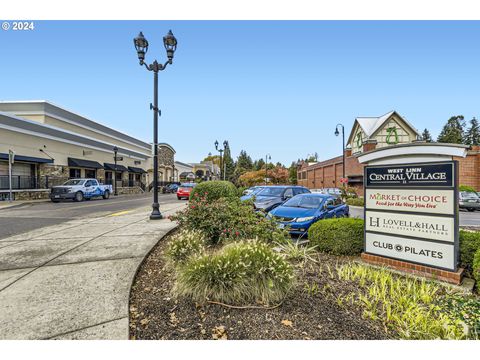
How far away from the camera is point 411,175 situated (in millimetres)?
4633

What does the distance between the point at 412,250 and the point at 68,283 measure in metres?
5.78

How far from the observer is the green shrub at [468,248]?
4430 mm

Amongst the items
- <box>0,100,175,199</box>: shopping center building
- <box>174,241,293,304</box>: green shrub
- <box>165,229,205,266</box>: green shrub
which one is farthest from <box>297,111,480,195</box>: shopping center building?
<box>0,100,175,199</box>: shopping center building

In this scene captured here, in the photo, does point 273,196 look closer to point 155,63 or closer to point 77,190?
point 155,63

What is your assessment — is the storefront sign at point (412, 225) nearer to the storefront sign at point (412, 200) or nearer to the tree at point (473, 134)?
the storefront sign at point (412, 200)

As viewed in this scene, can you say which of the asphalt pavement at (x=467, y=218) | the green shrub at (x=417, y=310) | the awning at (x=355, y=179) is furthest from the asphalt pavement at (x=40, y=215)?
the awning at (x=355, y=179)

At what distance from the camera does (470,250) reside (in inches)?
175

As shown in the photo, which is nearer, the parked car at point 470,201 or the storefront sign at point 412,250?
the storefront sign at point 412,250

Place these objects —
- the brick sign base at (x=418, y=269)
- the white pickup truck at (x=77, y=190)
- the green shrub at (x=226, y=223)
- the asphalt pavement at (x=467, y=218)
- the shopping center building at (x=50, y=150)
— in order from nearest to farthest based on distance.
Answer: the brick sign base at (x=418, y=269) < the green shrub at (x=226, y=223) < the asphalt pavement at (x=467, y=218) < the white pickup truck at (x=77, y=190) < the shopping center building at (x=50, y=150)

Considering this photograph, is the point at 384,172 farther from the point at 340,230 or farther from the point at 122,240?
the point at 122,240

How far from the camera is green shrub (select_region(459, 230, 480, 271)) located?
443 centimetres

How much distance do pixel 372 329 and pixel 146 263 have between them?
379 cm

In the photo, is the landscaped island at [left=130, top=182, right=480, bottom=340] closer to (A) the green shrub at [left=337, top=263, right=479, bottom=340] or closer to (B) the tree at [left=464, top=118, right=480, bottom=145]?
(A) the green shrub at [left=337, top=263, right=479, bottom=340]

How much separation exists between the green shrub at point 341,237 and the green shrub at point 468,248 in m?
1.69
